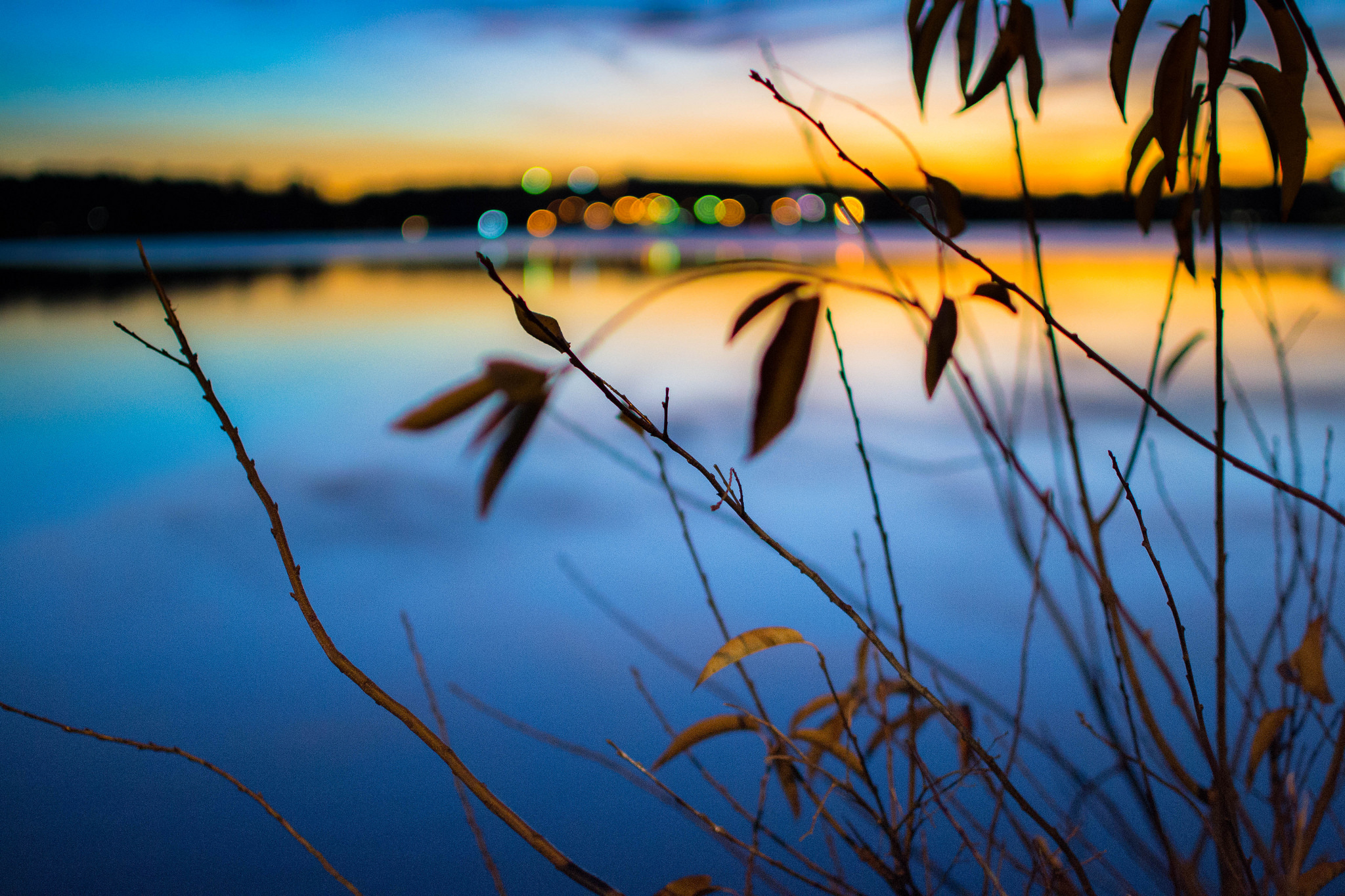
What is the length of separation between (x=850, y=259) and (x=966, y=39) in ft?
66.0

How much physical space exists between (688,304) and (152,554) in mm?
7901

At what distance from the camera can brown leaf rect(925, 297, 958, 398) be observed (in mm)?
469

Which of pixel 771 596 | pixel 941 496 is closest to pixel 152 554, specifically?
pixel 771 596

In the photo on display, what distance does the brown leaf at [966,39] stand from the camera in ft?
1.84

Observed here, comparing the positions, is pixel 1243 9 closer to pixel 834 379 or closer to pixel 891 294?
pixel 891 294

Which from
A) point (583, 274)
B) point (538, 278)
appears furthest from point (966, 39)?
point (583, 274)

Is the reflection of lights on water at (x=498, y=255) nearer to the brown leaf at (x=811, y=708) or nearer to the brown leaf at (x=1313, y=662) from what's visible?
the brown leaf at (x=811, y=708)

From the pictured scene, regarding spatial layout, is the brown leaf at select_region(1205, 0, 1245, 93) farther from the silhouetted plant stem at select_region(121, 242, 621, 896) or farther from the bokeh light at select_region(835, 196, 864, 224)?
the silhouetted plant stem at select_region(121, 242, 621, 896)

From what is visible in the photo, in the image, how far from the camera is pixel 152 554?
250 centimetres

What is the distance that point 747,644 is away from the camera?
388 millimetres

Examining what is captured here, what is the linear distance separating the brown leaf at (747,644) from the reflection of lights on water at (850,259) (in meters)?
15.2

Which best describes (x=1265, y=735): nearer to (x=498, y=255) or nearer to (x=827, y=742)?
(x=827, y=742)

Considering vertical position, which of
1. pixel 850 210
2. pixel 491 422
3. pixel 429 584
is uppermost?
pixel 850 210

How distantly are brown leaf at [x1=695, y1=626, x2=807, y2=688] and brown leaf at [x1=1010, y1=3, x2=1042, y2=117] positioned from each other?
0.38 metres
